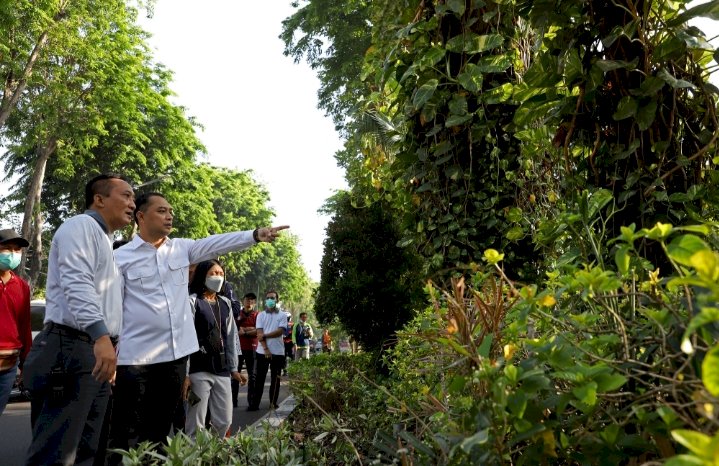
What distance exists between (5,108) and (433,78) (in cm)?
1986

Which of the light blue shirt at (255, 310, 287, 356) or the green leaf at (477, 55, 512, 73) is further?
the light blue shirt at (255, 310, 287, 356)

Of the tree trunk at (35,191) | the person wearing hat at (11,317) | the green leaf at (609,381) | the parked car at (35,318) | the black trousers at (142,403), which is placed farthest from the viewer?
the tree trunk at (35,191)

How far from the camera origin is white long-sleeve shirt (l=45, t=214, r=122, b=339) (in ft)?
12.5

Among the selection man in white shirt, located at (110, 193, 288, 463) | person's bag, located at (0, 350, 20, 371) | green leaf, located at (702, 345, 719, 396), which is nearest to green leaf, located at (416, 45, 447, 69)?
man in white shirt, located at (110, 193, 288, 463)

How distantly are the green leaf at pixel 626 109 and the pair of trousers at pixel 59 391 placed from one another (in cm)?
296

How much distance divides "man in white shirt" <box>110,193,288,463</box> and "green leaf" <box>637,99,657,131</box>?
253 centimetres

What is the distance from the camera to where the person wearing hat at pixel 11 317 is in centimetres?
571

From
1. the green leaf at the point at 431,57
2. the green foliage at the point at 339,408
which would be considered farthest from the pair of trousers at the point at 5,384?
the green leaf at the point at 431,57

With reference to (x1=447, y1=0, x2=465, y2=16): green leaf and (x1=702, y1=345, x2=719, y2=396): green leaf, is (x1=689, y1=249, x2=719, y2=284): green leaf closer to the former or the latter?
(x1=702, y1=345, x2=719, y2=396): green leaf

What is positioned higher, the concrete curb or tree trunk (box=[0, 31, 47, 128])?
tree trunk (box=[0, 31, 47, 128])

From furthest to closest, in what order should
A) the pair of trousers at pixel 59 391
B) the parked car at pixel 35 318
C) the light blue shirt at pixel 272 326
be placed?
the parked car at pixel 35 318
the light blue shirt at pixel 272 326
the pair of trousers at pixel 59 391

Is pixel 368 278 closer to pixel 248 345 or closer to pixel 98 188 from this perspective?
pixel 248 345

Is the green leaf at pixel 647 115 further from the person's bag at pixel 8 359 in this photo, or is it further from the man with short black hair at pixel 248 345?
the man with short black hair at pixel 248 345

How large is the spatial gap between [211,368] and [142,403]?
5.58 ft
